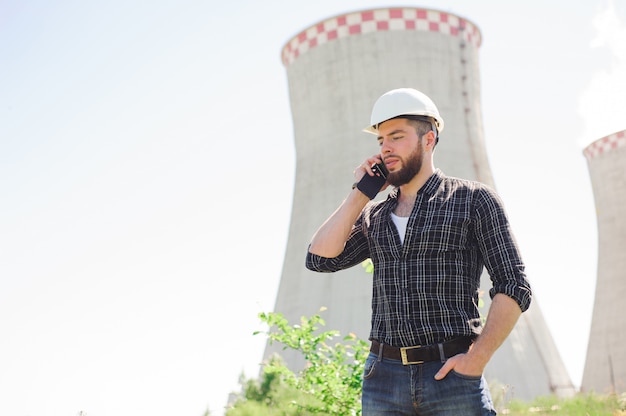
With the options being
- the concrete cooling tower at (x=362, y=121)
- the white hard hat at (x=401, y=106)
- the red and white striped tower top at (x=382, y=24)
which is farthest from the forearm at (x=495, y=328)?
the red and white striped tower top at (x=382, y=24)

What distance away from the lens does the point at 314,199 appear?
9.97m

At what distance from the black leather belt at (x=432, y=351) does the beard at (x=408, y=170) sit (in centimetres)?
46

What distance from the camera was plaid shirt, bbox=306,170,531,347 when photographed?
221 centimetres

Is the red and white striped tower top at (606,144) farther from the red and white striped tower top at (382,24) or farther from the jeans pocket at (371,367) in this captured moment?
the jeans pocket at (371,367)

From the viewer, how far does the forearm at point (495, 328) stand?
2131 mm

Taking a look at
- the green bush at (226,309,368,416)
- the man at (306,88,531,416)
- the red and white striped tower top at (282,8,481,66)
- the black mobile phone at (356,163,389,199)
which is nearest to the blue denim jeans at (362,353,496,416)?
the man at (306,88,531,416)

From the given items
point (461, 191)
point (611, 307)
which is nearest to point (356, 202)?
point (461, 191)

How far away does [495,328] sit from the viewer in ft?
7.04

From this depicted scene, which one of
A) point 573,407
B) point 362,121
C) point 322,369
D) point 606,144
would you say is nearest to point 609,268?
point 606,144

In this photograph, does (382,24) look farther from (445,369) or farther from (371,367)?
(445,369)

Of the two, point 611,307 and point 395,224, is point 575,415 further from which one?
point 611,307

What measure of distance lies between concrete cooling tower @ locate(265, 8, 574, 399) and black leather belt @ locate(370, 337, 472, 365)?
7.05 meters

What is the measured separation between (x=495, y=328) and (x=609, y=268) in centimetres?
1317

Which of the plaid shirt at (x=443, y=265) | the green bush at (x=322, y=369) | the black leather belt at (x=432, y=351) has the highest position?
the green bush at (x=322, y=369)
